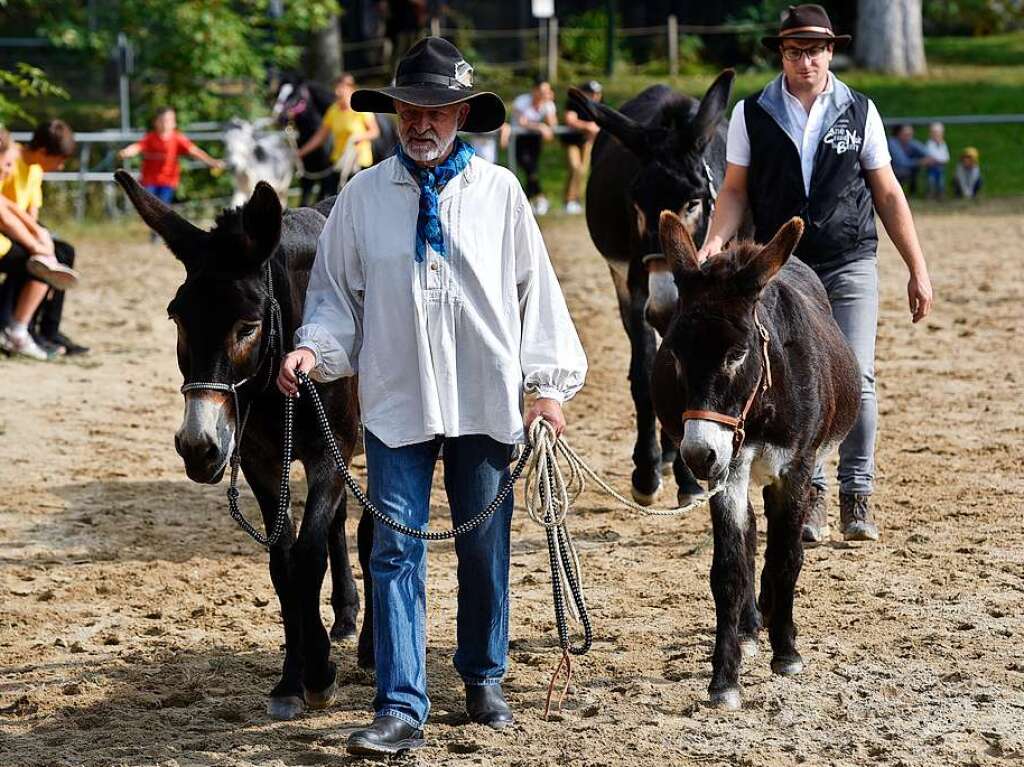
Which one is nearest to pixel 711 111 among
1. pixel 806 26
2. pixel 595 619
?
pixel 806 26

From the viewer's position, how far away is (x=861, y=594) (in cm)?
652

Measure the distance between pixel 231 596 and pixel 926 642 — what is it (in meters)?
2.95

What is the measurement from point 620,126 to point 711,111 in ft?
1.71

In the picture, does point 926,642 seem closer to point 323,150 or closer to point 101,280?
point 101,280

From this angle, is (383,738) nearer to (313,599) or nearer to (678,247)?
(313,599)

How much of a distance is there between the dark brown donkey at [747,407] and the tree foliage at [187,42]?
18.7m

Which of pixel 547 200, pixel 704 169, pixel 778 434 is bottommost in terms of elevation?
pixel 547 200

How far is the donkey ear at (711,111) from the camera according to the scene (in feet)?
26.8

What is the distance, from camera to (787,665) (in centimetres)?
557

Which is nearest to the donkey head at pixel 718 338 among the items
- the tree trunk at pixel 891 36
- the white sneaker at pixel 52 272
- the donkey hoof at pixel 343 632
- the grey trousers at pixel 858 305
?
the grey trousers at pixel 858 305

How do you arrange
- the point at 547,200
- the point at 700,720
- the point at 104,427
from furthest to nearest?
the point at 547,200 → the point at 104,427 → the point at 700,720

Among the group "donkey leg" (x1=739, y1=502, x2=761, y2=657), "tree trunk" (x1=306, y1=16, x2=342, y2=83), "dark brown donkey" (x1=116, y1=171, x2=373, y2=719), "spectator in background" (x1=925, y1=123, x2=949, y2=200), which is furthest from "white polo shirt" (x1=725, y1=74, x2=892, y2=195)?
"tree trunk" (x1=306, y1=16, x2=342, y2=83)

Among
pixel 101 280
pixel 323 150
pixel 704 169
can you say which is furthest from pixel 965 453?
pixel 323 150

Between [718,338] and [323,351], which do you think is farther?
[718,338]
